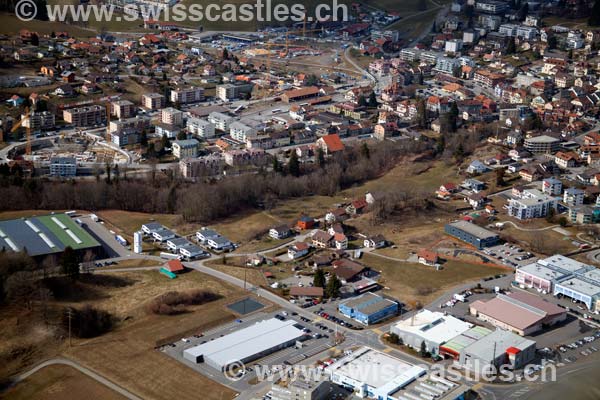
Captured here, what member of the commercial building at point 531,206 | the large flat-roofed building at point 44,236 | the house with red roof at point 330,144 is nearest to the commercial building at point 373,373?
the large flat-roofed building at point 44,236

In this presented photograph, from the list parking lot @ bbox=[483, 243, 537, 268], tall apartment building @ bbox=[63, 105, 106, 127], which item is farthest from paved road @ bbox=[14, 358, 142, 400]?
tall apartment building @ bbox=[63, 105, 106, 127]

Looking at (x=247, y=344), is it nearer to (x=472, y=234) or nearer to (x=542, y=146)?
(x=472, y=234)

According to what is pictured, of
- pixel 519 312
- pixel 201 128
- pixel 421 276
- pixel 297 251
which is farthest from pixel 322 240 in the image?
pixel 201 128

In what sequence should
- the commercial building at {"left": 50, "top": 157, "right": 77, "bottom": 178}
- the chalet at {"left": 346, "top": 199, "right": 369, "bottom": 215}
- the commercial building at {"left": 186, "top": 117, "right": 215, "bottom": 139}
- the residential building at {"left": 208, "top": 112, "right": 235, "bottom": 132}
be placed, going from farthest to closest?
the residential building at {"left": 208, "top": 112, "right": 235, "bottom": 132} < the commercial building at {"left": 186, "top": 117, "right": 215, "bottom": 139} < the commercial building at {"left": 50, "top": 157, "right": 77, "bottom": 178} < the chalet at {"left": 346, "top": 199, "right": 369, "bottom": 215}

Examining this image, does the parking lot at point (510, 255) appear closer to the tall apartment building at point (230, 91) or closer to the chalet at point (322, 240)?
the chalet at point (322, 240)

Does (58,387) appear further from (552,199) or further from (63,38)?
(63,38)

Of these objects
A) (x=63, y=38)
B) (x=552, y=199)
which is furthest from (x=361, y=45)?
(x=552, y=199)

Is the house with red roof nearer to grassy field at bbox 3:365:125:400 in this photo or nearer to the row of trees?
the row of trees

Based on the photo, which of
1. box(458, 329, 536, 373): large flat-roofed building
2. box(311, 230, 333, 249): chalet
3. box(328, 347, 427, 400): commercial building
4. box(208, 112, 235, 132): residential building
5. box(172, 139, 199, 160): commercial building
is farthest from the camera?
box(208, 112, 235, 132): residential building
